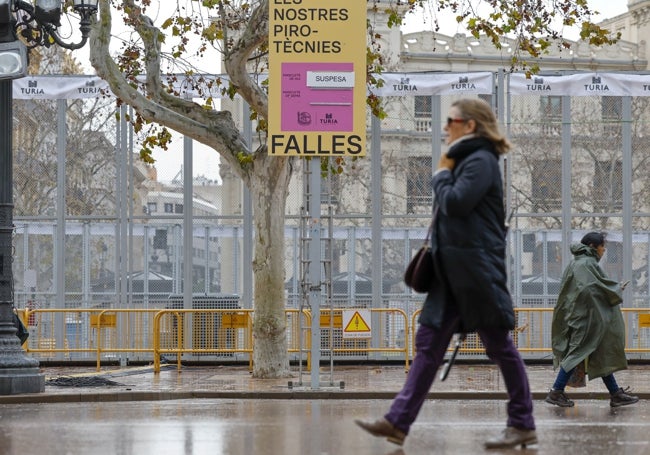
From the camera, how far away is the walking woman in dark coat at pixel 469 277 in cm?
794

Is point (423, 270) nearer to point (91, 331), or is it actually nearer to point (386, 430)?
point (386, 430)

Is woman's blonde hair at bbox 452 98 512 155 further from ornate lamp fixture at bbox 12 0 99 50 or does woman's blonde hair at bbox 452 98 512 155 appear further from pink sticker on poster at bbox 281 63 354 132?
ornate lamp fixture at bbox 12 0 99 50

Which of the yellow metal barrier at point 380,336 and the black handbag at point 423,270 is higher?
the black handbag at point 423,270

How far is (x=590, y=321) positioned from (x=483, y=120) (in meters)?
5.10

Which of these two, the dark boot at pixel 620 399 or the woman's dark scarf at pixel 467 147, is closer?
the woman's dark scarf at pixel 467 147

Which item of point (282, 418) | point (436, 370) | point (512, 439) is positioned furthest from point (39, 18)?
point (512, 439)

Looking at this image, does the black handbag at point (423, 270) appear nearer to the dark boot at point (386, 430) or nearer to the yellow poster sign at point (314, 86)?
the dark boot at point (386, 430)

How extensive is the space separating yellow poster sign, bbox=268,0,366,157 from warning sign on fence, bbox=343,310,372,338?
3.25 metres

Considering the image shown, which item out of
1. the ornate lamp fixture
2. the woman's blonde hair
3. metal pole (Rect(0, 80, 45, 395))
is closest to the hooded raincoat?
the woman's blonde hair

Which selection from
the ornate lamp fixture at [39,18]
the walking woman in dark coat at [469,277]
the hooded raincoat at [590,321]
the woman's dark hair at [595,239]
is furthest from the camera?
the ornate lamp fixture at [39,18]

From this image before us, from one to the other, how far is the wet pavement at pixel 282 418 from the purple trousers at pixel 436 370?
0.23 m

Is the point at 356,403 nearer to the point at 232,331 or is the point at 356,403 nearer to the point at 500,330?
the point at 500,330

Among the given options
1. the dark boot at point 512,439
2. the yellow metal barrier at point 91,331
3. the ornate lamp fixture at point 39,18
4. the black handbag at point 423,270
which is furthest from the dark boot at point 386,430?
the yellow metal barrier at point 91,331

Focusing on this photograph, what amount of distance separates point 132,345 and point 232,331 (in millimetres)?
1916
